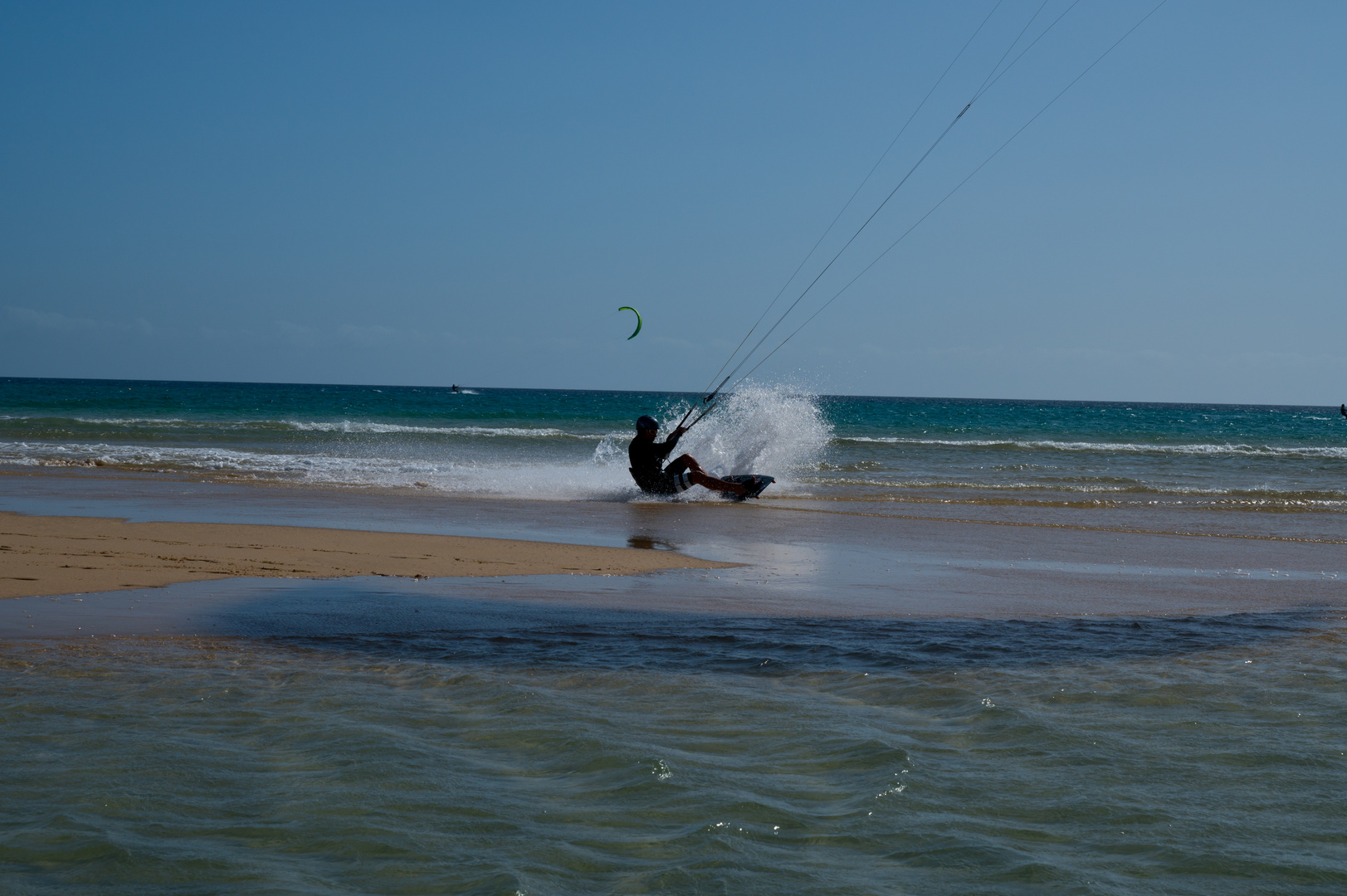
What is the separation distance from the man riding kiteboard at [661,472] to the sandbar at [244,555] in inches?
220

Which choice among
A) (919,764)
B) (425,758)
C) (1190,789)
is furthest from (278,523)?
(1190,789)

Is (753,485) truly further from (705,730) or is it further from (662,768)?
(662,768)

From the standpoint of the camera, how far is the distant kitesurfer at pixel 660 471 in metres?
15.1

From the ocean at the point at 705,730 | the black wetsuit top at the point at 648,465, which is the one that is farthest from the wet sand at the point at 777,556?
the black wetsuit top at the point at 648,465

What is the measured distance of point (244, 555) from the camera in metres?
8.09

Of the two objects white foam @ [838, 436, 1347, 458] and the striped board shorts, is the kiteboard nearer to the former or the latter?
the striped board shorts

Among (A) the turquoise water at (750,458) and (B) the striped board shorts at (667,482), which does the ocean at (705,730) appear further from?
(A) the turquoise water at (750,458)

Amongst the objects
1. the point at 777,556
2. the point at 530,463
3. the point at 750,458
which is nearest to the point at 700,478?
the point at 750,458

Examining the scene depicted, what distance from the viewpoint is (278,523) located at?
10.4 m

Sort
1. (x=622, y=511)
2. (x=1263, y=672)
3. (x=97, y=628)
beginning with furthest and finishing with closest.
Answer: (x=622, y=511) < (x=97, y=628) < (x=1263, y=672)

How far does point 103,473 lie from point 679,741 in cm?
1642

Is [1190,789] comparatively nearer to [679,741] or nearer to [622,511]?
[679,741]

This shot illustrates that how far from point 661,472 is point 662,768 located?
11.9 metres

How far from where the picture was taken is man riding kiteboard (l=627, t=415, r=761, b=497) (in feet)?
49.6
